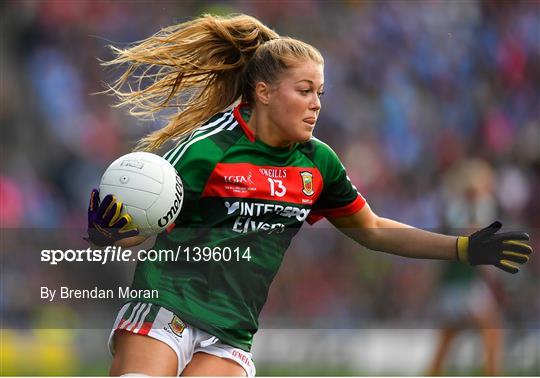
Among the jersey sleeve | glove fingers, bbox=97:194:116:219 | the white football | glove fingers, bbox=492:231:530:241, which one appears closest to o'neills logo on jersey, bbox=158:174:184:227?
the white football

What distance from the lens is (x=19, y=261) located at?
34.1 feet

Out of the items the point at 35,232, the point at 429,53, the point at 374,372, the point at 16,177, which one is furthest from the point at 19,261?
the point at 429,53

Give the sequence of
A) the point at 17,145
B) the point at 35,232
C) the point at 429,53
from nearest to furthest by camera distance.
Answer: the point at 35,232, the point at 17,145, the point at 429,53

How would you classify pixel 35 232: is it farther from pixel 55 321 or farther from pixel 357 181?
pixel 357 181

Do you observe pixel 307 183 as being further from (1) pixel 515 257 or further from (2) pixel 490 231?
(1) pixel 515 257

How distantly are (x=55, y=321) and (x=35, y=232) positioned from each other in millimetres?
1127

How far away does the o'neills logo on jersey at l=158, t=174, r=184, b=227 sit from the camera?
441 centimetres

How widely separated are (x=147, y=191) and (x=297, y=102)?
78 cm

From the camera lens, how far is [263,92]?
188 inches

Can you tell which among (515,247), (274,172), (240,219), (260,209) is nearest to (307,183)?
(274,172)

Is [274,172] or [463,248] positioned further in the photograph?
[463,248]

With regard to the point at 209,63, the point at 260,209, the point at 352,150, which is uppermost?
the point at 209,63

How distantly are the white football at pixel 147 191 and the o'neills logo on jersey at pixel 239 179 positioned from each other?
21 centimetres

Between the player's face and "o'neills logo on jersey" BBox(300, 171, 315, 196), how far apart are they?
0.56 feet
